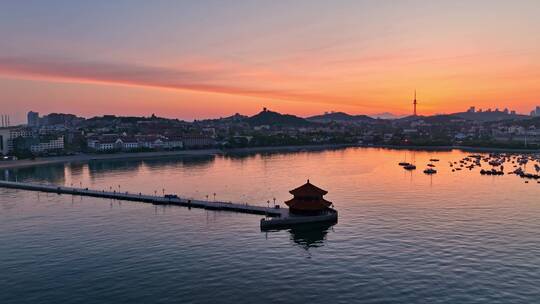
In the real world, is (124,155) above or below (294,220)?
above

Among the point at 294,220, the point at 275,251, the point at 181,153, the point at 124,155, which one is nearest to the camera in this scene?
the point at 275,251

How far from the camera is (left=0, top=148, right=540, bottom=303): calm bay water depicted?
→ 21.0 m

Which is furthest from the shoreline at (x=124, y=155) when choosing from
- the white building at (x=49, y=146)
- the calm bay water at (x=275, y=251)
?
the calm bay water at (x=275, y=251)

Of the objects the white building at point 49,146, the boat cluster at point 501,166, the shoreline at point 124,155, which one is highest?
the white building at point 49,146

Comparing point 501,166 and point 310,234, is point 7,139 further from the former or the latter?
point 501,166

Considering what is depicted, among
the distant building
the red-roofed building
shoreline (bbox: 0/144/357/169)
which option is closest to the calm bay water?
the red-roofed building

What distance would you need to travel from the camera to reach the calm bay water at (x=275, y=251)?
68.7ft

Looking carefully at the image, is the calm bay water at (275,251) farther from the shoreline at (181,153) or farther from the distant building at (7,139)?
the distant building at (7,139)

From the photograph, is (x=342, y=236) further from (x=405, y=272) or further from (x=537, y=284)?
(x=537, y=284)

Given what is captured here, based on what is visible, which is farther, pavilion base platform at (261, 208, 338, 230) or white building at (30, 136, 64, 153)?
white building at (30, 136, 64, 153)

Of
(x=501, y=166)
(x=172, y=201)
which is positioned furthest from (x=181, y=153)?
(x=172, y=201)

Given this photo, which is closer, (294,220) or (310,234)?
(310,234)

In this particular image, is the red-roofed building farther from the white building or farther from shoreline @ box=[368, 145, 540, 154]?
the white building

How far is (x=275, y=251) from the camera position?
27156mm
